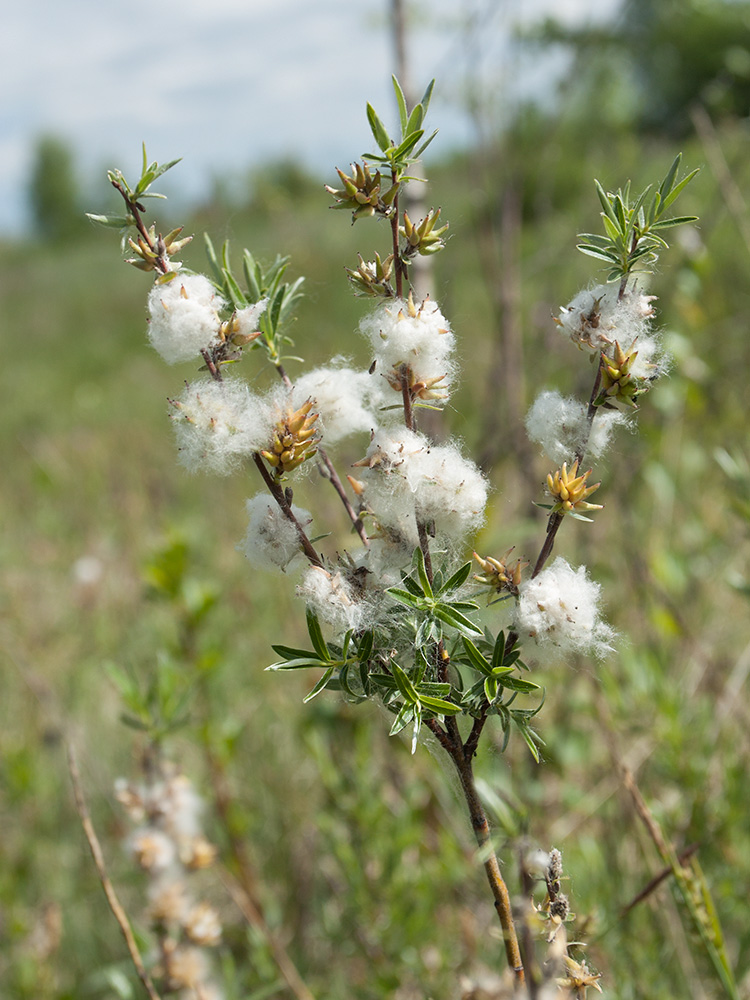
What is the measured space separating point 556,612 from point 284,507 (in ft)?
0.81

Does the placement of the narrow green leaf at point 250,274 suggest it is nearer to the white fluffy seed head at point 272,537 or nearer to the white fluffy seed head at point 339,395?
the white fluffy seed head at point 339,395

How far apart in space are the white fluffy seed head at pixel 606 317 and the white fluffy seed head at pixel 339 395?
185mm

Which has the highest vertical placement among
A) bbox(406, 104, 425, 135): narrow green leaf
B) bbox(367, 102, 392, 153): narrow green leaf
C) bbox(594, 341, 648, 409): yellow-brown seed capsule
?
bbox(406, 104, 425, 135): narrow green leaf

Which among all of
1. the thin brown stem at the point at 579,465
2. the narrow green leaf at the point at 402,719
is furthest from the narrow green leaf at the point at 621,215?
the narrow green leaf at the point at 402,719

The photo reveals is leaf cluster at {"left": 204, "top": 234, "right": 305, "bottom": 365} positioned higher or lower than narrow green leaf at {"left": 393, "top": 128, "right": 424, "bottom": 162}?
lower

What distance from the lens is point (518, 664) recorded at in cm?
72

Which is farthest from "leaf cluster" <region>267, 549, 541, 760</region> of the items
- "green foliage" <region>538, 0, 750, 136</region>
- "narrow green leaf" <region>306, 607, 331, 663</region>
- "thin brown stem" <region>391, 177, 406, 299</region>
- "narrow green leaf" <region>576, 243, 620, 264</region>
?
"green foliage" <region>538, 0, 750, 136</region>

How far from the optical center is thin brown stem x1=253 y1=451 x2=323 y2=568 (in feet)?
2.19

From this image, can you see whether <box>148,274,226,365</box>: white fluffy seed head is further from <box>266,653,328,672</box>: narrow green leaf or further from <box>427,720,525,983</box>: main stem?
<box>427,720,525,983</box>: main stem

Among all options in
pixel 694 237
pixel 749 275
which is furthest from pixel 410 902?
pixel 749 275

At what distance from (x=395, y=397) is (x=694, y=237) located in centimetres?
222

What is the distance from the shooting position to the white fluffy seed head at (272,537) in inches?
27.9

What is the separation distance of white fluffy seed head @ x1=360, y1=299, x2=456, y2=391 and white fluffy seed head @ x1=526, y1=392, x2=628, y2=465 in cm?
10

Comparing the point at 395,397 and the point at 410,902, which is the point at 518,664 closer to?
the point at 395,397
